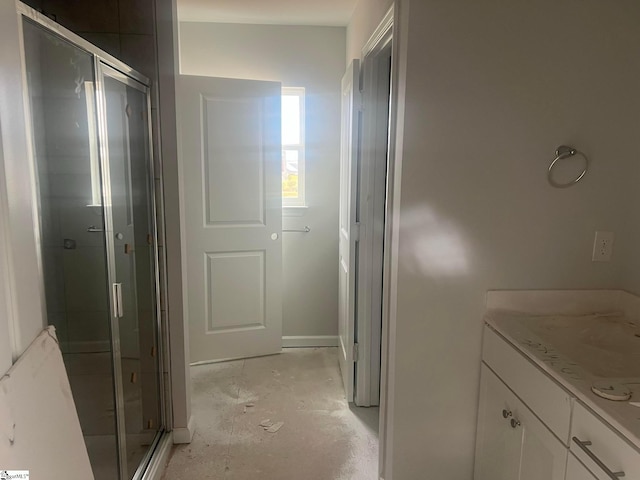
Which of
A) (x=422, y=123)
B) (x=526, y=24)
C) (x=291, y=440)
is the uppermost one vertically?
(x=526, y=24)

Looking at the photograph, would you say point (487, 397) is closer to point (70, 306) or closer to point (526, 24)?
point (526, 24)

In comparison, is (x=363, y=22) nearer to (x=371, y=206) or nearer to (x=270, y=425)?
(x=371, y=206)

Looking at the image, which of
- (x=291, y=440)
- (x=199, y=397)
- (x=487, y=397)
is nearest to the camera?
(x=487, y=397)

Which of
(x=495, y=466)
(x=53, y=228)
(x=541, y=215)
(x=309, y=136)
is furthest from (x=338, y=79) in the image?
(x=495, y=466)

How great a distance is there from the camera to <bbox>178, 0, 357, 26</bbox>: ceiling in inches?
108

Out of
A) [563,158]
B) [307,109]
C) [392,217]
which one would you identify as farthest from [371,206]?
[307,109]

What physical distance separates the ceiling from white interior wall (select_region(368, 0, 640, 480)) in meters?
1.41

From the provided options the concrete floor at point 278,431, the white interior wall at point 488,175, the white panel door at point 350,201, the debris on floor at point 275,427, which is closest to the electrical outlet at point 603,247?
the white interior wall at point 488,175

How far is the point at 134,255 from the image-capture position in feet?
6.82

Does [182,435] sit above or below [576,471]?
below

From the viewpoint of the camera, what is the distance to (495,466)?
5.32 feet

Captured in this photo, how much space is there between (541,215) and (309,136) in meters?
2.00

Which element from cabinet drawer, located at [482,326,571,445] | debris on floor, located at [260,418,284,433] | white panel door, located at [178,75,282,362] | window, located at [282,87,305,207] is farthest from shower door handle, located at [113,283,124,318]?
window, located at [282,87,305,207]

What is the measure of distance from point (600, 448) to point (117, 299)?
172 cm
